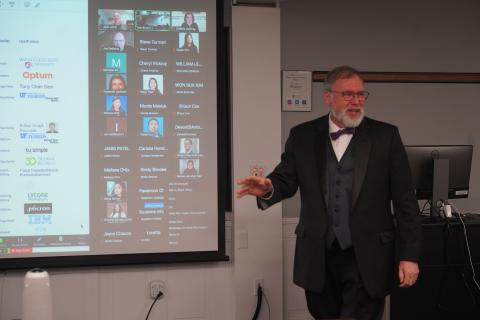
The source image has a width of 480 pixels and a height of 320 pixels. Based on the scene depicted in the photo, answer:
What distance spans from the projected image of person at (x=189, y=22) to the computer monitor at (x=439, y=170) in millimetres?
1583

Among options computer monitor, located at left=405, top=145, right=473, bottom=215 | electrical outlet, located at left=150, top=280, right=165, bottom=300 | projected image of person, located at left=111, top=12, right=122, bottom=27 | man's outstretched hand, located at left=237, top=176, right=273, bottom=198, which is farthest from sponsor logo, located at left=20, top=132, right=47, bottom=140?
computer monitor, located at left=405, top=145, right=473, bottom=215

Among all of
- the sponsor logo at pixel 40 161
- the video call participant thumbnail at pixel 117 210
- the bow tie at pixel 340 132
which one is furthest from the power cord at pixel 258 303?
the sponsor logo at pixel 40 161

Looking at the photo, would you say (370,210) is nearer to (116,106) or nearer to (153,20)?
(116,106)

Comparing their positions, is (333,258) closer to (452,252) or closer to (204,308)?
(452,252)

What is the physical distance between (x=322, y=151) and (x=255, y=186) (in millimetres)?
369

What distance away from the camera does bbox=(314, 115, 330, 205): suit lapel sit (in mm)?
2238

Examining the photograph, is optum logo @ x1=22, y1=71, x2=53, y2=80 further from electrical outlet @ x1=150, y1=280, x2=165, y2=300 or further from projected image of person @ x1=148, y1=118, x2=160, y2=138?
electrical outlet @ x1=150, y1=280, x2=165, y2=300

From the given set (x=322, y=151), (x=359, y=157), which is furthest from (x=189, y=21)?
(x=359, y=157)

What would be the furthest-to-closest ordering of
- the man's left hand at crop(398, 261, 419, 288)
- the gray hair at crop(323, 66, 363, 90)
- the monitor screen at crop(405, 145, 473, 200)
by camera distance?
the monitor screen at crop(405, 145, 473, 200)
the gray hair at crop(323, 66, 363, 90)
the man's left hand at crop(398, 261, 419, 288)

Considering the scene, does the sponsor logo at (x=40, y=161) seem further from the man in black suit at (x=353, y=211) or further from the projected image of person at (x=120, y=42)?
the man in black suit at (x=353, y=211)

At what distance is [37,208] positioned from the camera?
9.50 ft

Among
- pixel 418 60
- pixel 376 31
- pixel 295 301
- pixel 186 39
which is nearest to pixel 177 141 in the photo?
pixel 186 39

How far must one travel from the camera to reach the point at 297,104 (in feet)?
11.1

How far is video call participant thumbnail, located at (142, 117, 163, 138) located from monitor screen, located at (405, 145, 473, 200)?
5.21 ft
